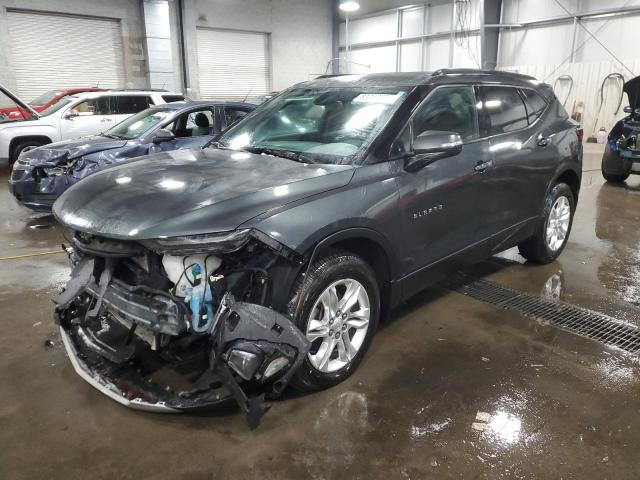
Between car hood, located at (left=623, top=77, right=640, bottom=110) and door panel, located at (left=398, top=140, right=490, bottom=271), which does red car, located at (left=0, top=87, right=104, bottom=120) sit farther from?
car hood, located at (left=623, top=77, right=640, bottom=110)

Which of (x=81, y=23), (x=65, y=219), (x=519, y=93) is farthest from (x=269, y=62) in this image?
(x=65, y=219)

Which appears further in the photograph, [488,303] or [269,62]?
[269,62]

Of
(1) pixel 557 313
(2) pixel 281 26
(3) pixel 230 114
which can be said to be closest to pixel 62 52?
(2) pixel 281 26

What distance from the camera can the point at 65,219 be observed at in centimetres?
257

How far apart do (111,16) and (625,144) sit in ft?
46.9

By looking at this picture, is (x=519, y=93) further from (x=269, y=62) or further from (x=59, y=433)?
(x=269, y=62)

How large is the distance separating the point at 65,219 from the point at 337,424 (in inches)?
68.1

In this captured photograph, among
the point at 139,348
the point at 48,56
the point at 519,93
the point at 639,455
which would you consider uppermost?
the point at 48,56

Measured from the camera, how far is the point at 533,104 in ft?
14.1

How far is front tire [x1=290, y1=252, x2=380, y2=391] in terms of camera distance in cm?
250

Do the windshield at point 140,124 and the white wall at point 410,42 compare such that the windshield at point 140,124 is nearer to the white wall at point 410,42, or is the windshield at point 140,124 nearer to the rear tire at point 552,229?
the rear tire at point 552,229

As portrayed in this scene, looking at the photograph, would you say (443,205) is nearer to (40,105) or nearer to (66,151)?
(66,151)

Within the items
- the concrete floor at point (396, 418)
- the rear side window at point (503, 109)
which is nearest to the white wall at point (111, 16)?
the concrete floor at point (396, 418)

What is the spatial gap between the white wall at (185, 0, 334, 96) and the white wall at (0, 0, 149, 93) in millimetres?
1618
